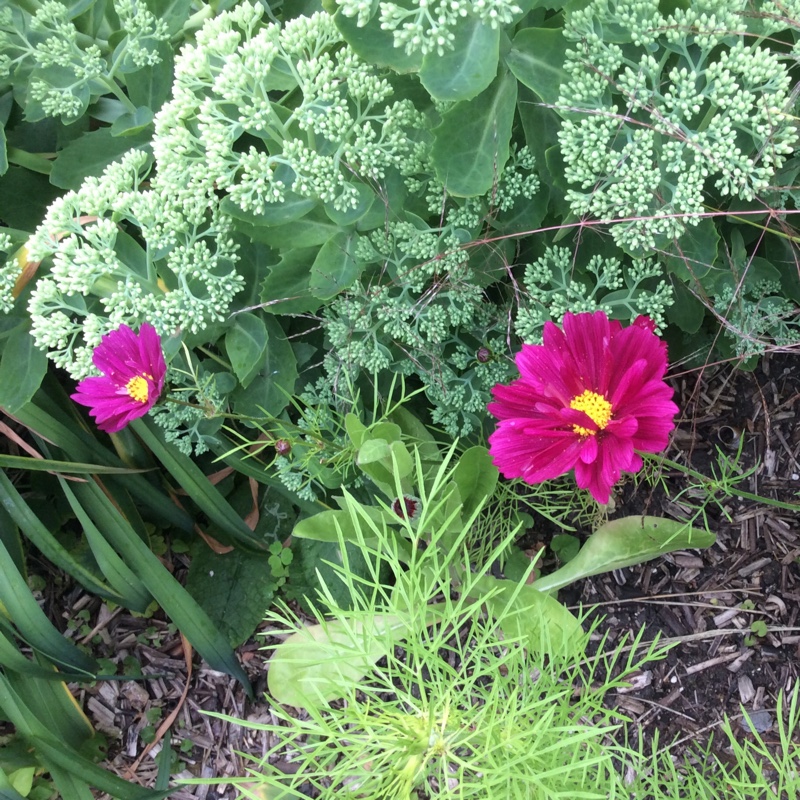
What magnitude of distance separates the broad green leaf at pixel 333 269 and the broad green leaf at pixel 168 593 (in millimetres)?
679

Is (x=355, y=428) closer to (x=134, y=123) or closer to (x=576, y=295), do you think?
(x=576, y=295)

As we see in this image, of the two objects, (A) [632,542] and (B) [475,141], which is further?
(A) [632,542]

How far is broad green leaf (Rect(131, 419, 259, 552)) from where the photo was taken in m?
1.48

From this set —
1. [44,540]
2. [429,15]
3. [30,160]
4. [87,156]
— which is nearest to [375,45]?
Result: [429,15]

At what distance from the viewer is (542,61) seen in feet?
3.38

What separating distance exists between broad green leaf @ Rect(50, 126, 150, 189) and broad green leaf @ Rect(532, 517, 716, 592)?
3.50 feet

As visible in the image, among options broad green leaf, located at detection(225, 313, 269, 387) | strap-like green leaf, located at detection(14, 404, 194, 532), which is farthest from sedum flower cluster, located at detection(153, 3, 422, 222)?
strap-like green leaf, located at detection(14, 404, 194, 532)

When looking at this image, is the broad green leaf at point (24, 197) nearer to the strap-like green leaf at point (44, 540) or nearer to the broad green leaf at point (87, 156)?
the broad green leaf at point (87, 156)

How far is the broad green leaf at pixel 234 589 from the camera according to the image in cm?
160

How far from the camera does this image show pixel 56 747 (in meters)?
1.35

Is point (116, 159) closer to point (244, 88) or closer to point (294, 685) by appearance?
point (244, 88)


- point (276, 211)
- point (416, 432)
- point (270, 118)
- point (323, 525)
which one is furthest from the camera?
point (416, 432)

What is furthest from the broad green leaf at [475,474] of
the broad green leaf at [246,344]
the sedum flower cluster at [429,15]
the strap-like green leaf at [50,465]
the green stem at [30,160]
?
the green stem at [30,160]

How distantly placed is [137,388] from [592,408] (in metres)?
0.64
